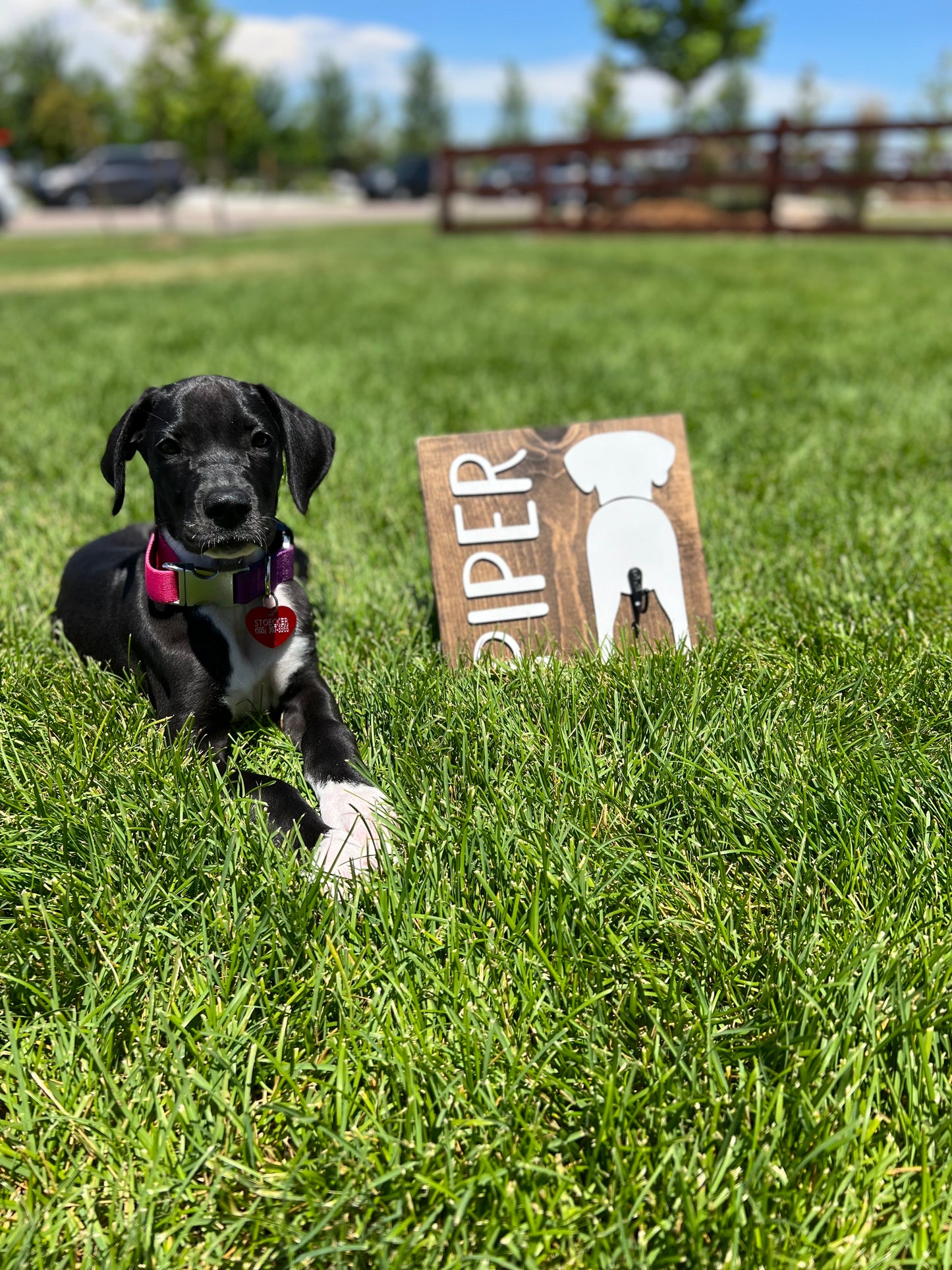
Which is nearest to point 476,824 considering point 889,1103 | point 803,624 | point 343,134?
point 889,1103

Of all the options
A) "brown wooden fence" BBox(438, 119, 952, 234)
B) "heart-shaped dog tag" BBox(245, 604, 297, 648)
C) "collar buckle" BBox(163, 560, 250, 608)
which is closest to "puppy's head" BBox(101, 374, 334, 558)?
"collar buckle" BBox(163, 560, 250, 608)

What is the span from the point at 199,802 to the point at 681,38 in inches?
1813

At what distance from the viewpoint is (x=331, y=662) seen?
323 centimetres

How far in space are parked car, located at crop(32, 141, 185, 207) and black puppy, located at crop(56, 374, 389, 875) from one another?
43.5m

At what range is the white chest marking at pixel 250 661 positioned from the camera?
9.16 ft

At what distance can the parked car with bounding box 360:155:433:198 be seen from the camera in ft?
184

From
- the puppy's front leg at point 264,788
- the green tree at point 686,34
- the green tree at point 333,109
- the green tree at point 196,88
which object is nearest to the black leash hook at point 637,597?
the puppy's front leg at point 264,788

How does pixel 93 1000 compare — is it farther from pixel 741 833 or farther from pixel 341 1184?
pixel 741 833

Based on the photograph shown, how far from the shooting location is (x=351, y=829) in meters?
2.25

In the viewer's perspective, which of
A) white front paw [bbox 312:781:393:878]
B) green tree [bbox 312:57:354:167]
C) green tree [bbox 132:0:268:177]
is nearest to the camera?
white front paw [bbox 312:781:393:878]

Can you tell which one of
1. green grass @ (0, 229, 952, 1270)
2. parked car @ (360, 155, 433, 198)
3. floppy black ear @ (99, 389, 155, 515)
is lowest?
green grass @ (0, 229, 952, 1270)

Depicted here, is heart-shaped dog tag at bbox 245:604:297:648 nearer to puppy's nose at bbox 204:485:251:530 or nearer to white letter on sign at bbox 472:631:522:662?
puppy's nose at bbox 204:485:251:530

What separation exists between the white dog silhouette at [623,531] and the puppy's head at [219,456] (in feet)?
2.87

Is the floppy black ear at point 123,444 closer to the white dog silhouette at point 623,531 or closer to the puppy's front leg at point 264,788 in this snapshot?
the puppy's front leg at point 264,788
